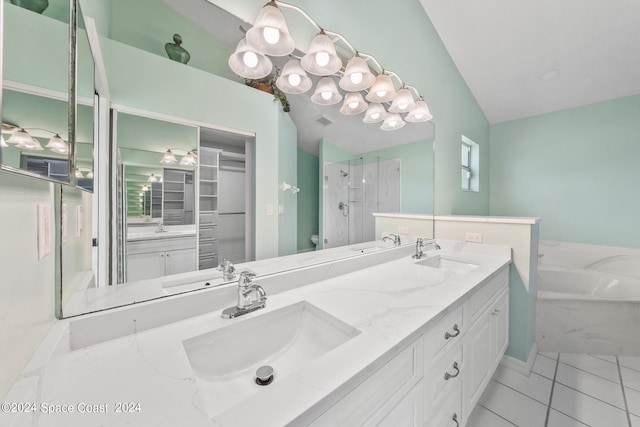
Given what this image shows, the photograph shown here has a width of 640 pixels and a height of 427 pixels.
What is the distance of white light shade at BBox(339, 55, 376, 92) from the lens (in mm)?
1470

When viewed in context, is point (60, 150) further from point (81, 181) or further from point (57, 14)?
point (57, 14)

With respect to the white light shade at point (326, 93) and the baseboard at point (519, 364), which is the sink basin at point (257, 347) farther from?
the baseboard at point (519, 364)

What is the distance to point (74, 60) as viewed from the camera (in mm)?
619

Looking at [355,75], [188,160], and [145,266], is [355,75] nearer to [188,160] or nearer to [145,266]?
[188,160]

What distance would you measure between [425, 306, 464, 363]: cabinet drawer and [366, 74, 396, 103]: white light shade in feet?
4.60

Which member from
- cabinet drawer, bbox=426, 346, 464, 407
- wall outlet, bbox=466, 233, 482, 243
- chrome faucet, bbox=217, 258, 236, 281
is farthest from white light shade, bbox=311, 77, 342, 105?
wall outlet, bbox=466, 233, 482, 243

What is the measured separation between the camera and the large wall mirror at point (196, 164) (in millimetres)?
803

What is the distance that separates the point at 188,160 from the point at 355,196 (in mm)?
918

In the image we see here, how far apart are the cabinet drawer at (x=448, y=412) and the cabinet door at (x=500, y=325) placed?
639 mm

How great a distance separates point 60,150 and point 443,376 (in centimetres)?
146

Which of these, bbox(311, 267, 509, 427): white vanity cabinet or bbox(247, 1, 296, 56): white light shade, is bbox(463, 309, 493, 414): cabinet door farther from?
bbox(247, 1, 296, 56): white light shade

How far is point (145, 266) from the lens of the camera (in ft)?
2.79

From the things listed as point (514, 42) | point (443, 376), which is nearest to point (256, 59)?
point (443, 376)

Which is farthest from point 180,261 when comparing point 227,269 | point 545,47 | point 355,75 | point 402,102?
point 545,47
